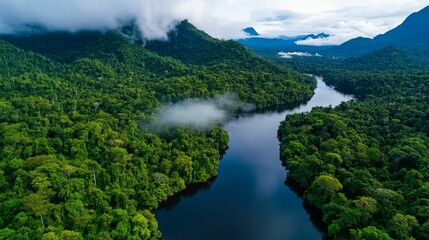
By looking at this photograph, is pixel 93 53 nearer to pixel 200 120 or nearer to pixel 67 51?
pixel 67 51

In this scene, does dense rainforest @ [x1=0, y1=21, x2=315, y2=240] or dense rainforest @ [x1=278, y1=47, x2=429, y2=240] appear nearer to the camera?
dense rainforest @ [x1=0, y1=21, x2=315, y2=240]

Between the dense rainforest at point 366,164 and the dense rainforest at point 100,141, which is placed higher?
the dense rainforest at point 100,141

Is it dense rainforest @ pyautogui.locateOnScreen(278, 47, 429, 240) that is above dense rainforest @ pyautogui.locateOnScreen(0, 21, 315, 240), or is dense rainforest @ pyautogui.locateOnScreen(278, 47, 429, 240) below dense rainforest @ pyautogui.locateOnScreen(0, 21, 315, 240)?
below

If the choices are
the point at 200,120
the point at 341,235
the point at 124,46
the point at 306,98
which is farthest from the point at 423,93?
the point at 124,46

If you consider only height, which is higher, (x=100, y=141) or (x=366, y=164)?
(x=100, y=141)

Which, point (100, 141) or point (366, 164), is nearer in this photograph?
point (366, 164)
